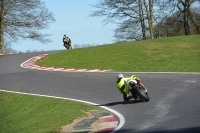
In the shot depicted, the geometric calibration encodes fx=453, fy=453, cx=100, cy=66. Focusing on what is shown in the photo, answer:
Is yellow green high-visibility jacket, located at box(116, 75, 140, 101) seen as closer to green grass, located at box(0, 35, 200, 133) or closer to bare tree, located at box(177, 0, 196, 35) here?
green grass, located at box(0, 35, 200, 133)

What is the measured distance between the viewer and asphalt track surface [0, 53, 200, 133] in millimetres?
9570

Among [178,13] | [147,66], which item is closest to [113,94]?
[147,66]

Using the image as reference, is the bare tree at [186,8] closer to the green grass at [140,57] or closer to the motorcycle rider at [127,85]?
the green grass at [140,57]

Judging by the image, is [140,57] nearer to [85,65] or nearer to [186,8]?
[85,65]

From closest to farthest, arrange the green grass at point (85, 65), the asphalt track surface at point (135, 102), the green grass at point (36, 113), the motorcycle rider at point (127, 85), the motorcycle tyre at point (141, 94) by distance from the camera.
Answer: the asphalt track surface at point (135, 102)
the green grass at point (36, 113)
the green grass at point (85, 65)
the motorcycle tyre at point (141, 94)
the motorcycle rider at point (127, 85)

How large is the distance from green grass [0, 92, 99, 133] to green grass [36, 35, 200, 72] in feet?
25.5

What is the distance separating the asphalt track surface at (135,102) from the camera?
9570 millimetres

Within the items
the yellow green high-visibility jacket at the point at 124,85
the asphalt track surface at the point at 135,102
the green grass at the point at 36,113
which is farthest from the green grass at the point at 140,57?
the green grass at the point at 36,113

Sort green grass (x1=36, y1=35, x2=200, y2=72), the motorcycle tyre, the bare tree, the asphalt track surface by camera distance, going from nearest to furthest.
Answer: the asphalt track surface → the motorcycle tyre → green grass (x1=36, y1=35, x2=200, y2=72) → the bare tree

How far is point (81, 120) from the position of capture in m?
11.5

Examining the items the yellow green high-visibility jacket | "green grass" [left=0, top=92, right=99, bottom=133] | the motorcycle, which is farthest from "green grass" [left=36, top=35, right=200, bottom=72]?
"green grass" [left=0, top=92, right=99, bottom=133]

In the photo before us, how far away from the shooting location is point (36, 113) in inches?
536

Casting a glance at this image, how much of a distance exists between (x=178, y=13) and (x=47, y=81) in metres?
32.3

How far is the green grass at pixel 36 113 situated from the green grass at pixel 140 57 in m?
7.77
